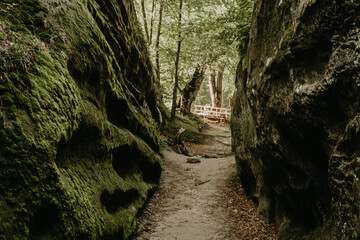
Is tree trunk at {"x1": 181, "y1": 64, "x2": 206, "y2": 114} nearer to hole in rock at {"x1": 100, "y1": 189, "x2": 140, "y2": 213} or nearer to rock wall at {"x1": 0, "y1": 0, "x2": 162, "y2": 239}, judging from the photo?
rock wall at {"x1": 0, "y1": 0, "x2": 162, "y2": 239}

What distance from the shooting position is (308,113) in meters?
3.63

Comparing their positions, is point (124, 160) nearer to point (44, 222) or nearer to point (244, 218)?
point (44, 222)

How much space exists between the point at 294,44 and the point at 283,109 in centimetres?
119

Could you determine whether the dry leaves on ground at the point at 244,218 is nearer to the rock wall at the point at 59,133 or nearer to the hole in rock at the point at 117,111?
the rock wall at the point at 59,133

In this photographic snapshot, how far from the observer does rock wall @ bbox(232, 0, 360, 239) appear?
2.76 metres

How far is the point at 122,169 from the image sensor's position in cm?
607

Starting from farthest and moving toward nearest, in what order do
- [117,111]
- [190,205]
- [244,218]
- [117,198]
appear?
[190,205]
[117,111]
[244,218]
[117,198]

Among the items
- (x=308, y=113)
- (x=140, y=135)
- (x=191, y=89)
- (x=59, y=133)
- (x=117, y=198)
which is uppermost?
(x=191, y=89)

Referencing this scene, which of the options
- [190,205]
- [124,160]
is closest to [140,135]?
[124,160]

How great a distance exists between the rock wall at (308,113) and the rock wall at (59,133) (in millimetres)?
3404

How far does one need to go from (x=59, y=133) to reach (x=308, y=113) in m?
3.73

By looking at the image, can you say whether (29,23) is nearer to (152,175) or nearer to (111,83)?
(111,83)

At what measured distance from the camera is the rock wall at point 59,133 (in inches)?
97.0

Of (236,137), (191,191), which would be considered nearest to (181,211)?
(191,191)
